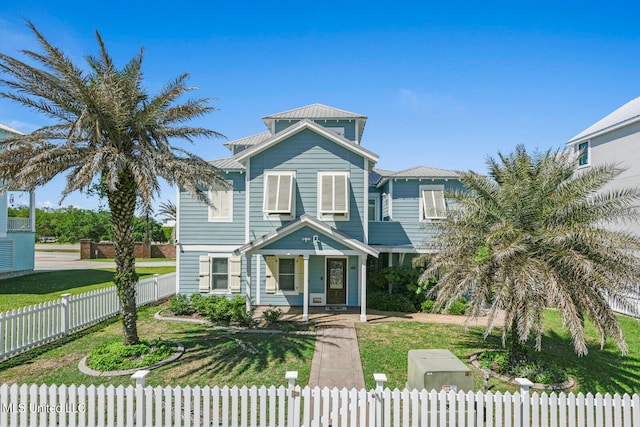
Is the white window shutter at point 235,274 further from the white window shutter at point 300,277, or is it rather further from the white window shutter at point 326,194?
the white window shutter at point 326,194

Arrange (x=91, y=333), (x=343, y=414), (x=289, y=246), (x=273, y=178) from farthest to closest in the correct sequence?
(x=273, y=178) < (x=289, y=246) < (x=91, y=333) < (x=343, y=414)

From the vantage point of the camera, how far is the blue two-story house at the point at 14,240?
72.3 feet

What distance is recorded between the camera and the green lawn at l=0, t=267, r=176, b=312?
1597 centimetres

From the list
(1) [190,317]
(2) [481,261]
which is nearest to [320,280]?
(1) [190,317]

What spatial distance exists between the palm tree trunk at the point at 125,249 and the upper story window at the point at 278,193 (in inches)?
243

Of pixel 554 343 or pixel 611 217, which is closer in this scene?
pixel 611 217

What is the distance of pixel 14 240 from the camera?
2270 cm

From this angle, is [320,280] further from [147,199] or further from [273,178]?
[147,199]

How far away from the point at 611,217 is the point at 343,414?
7844mm

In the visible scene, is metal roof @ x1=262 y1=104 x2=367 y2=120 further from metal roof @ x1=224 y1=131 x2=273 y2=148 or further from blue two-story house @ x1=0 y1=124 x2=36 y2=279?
blue two-story house @ x1=0 y1=124 x2=36 y2=279

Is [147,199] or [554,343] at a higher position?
[147,199]

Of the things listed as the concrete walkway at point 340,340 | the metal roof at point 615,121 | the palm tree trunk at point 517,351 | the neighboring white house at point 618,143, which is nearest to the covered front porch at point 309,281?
the concrete walkway at point 340,340

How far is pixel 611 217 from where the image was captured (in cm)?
830

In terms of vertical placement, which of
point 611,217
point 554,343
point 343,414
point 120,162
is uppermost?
point 120,162
